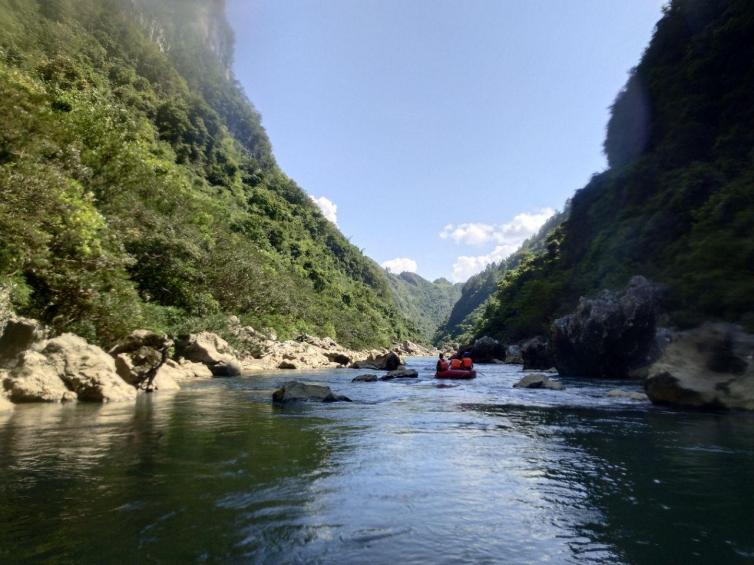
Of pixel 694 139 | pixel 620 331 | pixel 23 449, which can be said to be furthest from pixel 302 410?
pixel 694 139

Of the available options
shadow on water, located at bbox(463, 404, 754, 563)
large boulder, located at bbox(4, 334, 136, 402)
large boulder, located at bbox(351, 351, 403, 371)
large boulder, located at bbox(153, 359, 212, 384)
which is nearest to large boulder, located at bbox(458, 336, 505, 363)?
large boulder, located at bbox(351, 351, 403, 371)

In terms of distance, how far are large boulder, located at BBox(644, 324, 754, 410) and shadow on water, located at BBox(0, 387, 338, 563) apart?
10.6 m

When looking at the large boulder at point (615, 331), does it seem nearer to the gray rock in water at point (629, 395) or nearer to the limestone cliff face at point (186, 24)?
the gray rock in water at point (629, 395)

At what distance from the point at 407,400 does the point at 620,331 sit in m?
17.0

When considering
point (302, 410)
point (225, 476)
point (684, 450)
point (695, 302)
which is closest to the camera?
point (225, 476)

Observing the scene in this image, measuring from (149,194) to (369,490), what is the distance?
30465 mm

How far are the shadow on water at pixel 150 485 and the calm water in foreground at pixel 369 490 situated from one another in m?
0.03

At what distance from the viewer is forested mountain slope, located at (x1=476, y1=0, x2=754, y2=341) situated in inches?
966

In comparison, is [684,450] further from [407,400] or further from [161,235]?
[161,235]

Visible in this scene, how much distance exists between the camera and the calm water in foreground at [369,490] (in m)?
4.26

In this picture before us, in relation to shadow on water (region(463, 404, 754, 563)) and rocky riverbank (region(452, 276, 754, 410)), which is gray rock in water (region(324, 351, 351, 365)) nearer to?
rocky riverbank (region(452, 276, 754, 410))

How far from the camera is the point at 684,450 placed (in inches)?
329

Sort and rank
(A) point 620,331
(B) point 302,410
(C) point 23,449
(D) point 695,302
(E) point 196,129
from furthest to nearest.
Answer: (E) point 196,129, (A) point 620,331, (D) point 695,302, (B) point 302,410, (C) point 23,449

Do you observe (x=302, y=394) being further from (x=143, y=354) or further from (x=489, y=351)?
(x=489, y=351)
